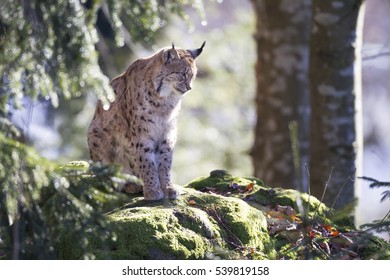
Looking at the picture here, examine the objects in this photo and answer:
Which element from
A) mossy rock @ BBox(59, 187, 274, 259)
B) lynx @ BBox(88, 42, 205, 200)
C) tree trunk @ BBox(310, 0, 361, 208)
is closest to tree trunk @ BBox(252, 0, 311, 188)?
tree trunk @ BBox(310, 0, 361, 208)

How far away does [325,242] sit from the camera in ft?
17.8

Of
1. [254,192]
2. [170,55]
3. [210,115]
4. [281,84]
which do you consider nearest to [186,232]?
[254,192]

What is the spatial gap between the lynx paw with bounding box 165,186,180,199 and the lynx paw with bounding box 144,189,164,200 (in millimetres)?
60

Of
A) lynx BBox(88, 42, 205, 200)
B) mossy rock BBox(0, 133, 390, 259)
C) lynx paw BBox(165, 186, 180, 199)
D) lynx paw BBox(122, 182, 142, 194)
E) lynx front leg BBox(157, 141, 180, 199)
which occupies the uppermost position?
lynx BBox(88, 42, 205, 200)

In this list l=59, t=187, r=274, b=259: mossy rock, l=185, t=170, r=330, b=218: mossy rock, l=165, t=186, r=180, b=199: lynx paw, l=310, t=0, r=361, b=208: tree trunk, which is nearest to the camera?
l=59, t=187, r=274, b=259: mossy rock

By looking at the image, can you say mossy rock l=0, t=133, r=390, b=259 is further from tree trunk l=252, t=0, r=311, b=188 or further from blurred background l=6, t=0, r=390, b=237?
blurred background l=6, t=0, r=390, b=237

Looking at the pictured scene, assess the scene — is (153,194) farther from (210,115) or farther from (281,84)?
(210,115)

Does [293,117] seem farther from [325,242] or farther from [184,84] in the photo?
[325,242]

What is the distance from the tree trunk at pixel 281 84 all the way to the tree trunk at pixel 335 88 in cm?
126

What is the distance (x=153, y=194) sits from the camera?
602 centimetres

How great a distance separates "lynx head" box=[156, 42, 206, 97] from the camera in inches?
251

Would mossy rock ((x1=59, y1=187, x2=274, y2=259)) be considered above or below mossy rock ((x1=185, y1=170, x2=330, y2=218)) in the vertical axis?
below

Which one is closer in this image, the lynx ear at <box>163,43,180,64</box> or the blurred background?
the lynx ear at <box>163,43,180,64</box>

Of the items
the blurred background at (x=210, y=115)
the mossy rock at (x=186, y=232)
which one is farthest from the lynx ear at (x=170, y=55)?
the blurred background at (x=210, y=115)
